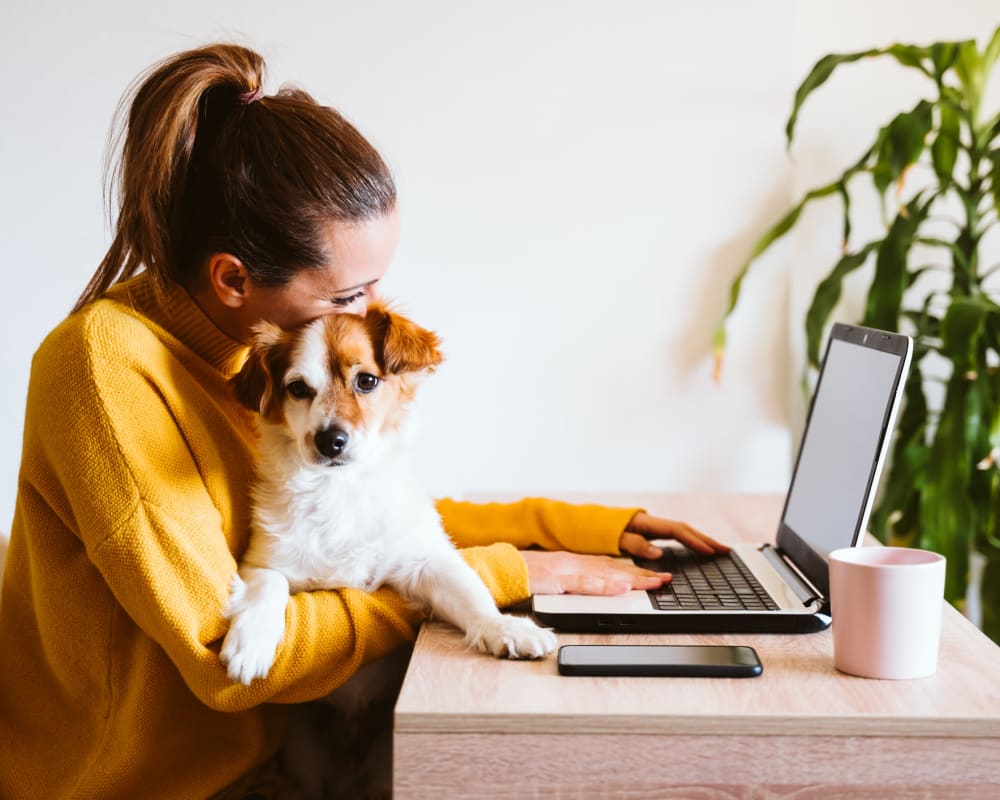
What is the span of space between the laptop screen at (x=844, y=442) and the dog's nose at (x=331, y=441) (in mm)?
581

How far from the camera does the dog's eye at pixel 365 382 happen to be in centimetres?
124

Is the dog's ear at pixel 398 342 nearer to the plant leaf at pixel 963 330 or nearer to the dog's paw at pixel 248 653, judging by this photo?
the dog's paw at pixel 248 653

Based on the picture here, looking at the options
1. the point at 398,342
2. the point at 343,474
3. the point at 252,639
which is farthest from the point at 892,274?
the point at 252,639

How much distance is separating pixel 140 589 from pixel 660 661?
503mm

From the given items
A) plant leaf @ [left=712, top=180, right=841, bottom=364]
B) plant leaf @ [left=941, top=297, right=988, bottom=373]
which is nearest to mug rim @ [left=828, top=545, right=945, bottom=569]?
plant leaf @ [left=941, top=297, right=988, bottom=373]

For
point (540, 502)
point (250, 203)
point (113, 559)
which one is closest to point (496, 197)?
point (540, 502)

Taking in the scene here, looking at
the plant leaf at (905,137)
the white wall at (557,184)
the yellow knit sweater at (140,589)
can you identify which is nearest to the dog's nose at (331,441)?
the yellow knit sweater at (140,589)

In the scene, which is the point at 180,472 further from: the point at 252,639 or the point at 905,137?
the point at 905,137

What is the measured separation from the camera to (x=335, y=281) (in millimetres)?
1209

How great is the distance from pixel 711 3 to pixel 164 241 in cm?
152

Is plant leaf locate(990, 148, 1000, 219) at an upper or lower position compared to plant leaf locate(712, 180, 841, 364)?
upper

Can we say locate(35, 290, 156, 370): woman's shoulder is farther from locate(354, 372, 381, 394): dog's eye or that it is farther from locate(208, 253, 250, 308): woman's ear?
locate(354, 372, 381, 394): dog's eye

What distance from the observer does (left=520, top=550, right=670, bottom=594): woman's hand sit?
113 cm

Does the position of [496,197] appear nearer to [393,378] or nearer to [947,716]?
[393,378]
